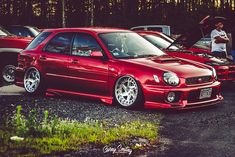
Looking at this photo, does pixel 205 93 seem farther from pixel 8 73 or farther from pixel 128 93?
pixel 8 73

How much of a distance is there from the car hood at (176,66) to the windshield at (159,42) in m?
3.22

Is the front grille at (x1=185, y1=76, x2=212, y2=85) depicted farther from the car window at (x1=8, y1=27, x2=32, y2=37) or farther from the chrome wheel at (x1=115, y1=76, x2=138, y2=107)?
the car window at (x1=8, y1=27, x2=32, y2=37)

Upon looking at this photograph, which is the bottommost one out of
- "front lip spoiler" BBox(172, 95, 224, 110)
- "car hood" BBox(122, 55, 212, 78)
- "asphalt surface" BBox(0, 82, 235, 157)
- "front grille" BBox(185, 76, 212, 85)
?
"asphalt surface" BBox(0, 82, 235, 157)

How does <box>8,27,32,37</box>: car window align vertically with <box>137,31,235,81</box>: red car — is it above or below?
above

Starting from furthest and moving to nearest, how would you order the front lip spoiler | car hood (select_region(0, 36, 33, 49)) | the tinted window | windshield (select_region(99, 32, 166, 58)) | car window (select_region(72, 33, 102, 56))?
1. car hood (select_region(0, 36, 33, 49))
2. the tinted window
3. car window (select_region(72, 33, 102, 56))
4. windshield (select_region(99, 32, 166, 58))
5. the front lip spoiler

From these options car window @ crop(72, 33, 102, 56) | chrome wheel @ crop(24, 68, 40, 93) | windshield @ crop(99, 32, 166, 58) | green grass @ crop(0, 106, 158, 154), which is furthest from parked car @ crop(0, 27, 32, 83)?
green grass @ crop(0, 106, 158, 154)

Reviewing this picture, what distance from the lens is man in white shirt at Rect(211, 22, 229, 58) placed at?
12555 mm

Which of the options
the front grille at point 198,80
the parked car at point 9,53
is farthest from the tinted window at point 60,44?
the parked car at point 9,53

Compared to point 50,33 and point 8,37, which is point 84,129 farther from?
Result: point 8,37

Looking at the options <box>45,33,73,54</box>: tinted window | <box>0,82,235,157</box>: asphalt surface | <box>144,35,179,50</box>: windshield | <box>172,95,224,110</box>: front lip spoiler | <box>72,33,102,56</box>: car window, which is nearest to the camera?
<box>0,82,235,157</box>: asphalt surface

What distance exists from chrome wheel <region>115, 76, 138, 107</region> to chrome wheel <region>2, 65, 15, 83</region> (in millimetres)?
5154

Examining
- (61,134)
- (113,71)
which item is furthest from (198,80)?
(61,134)

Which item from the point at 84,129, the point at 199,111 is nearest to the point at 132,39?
the point at 199,111

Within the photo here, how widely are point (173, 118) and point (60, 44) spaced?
3119mm
